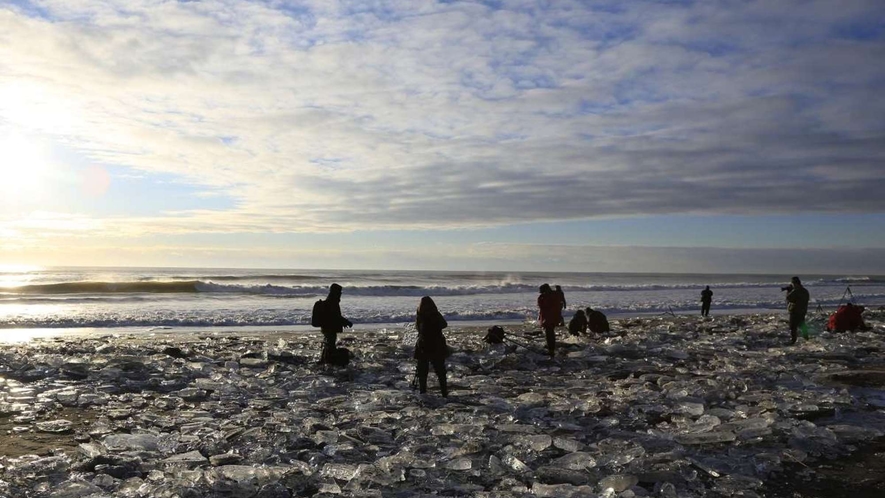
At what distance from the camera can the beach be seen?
6.06 metres

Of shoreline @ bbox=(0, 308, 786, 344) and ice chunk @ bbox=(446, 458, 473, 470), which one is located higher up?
ice chunk @ bbox=(446, 458, 473, 470)

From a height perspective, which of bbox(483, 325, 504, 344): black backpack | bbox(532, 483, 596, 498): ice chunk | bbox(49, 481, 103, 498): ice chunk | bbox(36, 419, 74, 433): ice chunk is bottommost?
bbox(36, 419, 74, 433): ice chunk

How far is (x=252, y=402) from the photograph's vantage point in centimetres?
981

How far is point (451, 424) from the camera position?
8.09 m

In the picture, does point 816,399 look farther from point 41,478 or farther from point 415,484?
point 41,478

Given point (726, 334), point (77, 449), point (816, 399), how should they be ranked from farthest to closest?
point (726, 334)
point (816, 399)
point (77, 449)

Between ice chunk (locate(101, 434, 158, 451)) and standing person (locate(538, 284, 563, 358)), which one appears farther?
standing person (locate(538, 284, 563, 358))

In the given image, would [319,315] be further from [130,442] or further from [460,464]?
[460,464]

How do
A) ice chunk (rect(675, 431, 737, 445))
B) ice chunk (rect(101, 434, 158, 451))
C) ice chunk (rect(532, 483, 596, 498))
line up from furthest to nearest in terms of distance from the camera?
ice chunk (rect(675, 431, 737, 445)), ice chunk (rect(101, 434, 158, 451)), ice chunk (rect(532, 483, 596, 498))

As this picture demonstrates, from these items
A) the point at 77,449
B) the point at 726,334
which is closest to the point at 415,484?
the point at 77,449

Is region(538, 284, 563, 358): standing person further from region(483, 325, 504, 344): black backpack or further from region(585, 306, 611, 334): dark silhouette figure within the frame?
region(585, 306, 611, 334): dark silhouette figure

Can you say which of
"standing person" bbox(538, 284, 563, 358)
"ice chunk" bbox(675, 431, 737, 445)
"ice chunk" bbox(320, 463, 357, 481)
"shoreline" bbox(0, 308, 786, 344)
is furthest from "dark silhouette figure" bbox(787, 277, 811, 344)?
"ice chunk" bbox(320, 463, 357, 481)

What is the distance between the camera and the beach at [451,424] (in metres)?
6.06

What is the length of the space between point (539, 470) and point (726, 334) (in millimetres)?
15040
